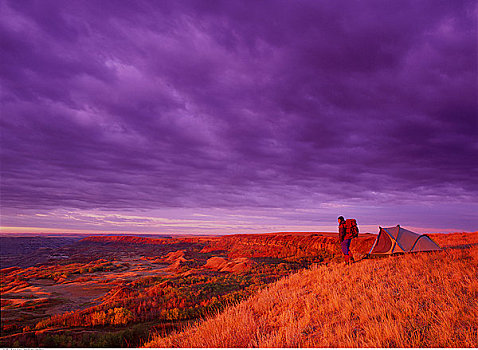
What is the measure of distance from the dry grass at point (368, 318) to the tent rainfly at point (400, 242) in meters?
6.67

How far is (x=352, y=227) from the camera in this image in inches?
490

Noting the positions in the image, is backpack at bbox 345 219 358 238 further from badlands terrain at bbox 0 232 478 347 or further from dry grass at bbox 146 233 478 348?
dry grass at bbox 146 233 478 348

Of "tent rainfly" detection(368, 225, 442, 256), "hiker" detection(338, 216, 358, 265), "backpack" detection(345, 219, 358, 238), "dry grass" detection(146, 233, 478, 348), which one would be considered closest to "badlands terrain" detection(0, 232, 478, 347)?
"dry grass" detection(146, 233, 478, 348)

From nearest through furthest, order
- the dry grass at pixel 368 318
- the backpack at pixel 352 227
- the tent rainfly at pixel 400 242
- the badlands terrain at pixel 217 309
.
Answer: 1. the dry grass at pixel 368 318
2. the badlands terrain at pixel 217 309
3. the backpack at pixel 352 227
4. the tent rainfly at pixel 400 242

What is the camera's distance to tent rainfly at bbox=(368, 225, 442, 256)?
583 inches

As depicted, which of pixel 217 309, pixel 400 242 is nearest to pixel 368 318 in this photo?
pixel 217 309

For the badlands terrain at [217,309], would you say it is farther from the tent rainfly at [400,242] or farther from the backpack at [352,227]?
the backpack at [352,227]

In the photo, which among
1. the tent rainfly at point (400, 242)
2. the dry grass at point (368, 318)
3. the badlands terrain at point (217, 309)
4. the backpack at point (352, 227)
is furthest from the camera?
the tent rainfly at point (400, 242)

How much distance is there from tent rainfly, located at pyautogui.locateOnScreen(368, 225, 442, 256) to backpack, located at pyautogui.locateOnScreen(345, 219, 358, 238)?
16.5 ft

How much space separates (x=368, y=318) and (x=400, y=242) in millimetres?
12977

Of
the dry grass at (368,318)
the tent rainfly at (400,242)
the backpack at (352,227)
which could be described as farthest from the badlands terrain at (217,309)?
the backpack at (352,227)

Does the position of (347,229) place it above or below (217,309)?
above

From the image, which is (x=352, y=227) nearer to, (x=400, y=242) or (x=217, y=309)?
(x=400, y=242)

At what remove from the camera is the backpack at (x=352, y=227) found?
12390mm
